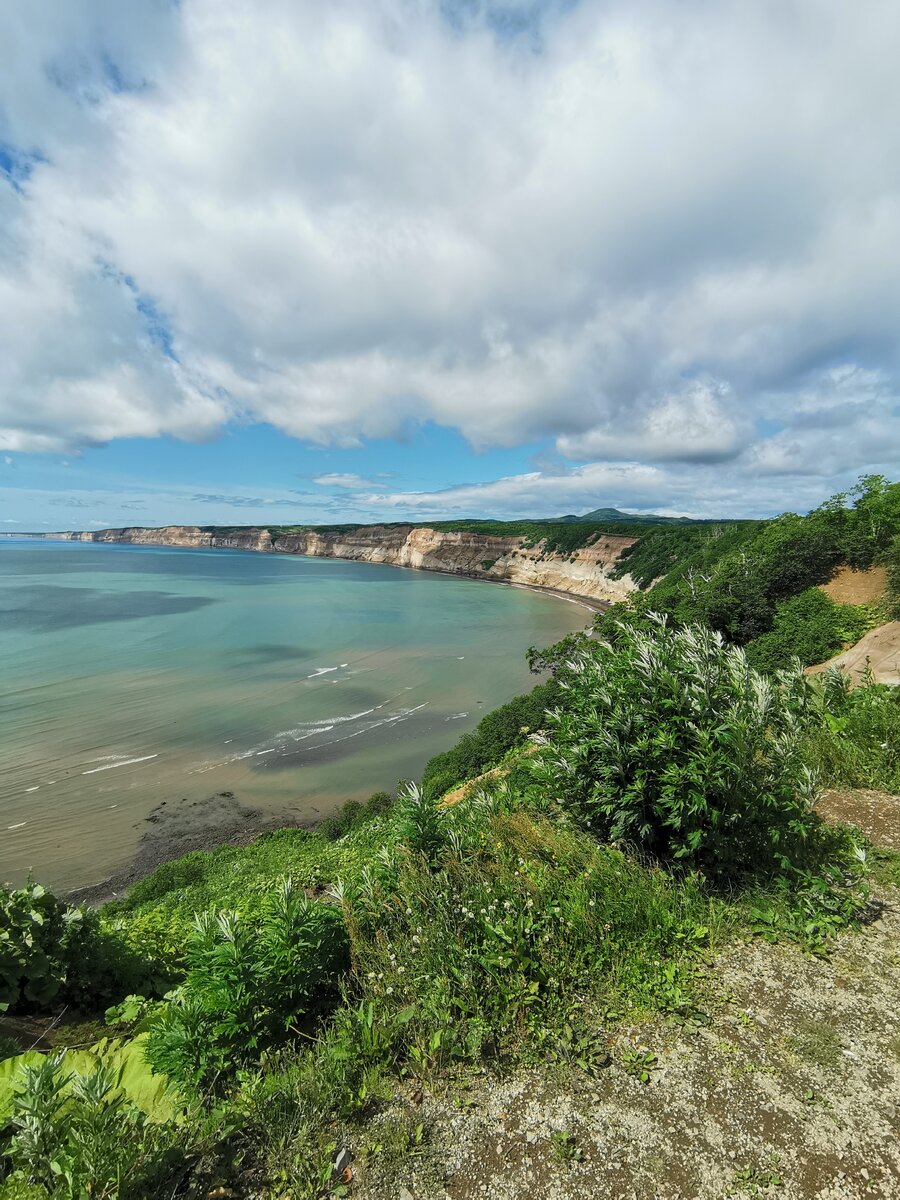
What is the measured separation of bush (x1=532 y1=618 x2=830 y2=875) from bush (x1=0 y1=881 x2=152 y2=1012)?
14.5 feet

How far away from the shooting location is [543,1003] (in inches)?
142

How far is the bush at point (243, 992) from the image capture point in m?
3.28

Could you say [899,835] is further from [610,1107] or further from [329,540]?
[329,540]

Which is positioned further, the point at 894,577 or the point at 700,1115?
the point at 894,577

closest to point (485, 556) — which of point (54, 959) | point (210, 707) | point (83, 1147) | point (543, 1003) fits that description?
point (210, 707)

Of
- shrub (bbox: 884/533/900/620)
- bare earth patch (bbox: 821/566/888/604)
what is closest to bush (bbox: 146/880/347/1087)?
shrub (bbox: 884/533/900/620)

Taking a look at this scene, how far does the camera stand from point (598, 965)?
3.82 m

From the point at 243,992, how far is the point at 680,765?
3.80 m

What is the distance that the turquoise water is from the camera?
727 inches

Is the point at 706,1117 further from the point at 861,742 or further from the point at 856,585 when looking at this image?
the point at 856,585

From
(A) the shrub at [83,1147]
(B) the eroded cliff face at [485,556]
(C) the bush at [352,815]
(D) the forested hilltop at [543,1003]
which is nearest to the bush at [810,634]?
(D) the forested hilltop at [543,1003]

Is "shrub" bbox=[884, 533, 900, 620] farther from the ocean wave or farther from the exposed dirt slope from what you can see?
the ocean wave

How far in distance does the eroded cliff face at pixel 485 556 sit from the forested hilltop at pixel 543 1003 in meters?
52.5

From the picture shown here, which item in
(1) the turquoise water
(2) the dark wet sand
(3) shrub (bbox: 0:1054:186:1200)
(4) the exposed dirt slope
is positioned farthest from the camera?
(1) the turquoise water
